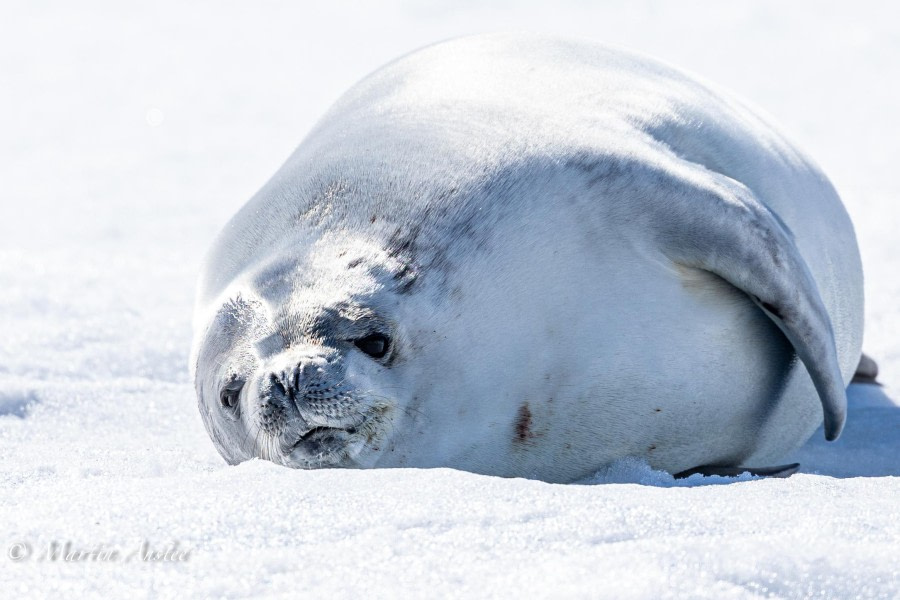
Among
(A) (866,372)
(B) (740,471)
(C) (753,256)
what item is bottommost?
(A) (866,372)

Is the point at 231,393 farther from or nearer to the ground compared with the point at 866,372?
farther from the ground

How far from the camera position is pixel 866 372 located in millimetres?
4430

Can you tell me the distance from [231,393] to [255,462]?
236 mm

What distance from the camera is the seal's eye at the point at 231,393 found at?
8.53 feet

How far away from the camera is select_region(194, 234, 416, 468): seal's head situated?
2398 millimetres

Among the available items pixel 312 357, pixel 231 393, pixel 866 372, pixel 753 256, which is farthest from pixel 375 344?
pixel 866 372

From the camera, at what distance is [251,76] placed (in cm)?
1164

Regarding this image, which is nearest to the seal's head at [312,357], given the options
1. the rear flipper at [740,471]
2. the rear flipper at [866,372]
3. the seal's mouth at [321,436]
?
the seal's mouth at [321,436]

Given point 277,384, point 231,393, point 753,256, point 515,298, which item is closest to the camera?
point 277,384

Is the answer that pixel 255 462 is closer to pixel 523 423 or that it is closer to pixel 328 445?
pixel 328 445

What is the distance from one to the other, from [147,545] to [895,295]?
14.2 ft

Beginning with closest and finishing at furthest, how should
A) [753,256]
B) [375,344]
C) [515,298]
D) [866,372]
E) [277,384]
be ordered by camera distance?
[277,384], [375,344], [515,298], [753,256], [866,372]

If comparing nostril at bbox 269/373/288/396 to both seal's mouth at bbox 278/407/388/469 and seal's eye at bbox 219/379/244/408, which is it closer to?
seal's mouth at bbox 278/407/388/469

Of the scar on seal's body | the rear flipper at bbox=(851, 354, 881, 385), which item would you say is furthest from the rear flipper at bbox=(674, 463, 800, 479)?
the rear flipper at bbox=(851, 354, 881, 385)
